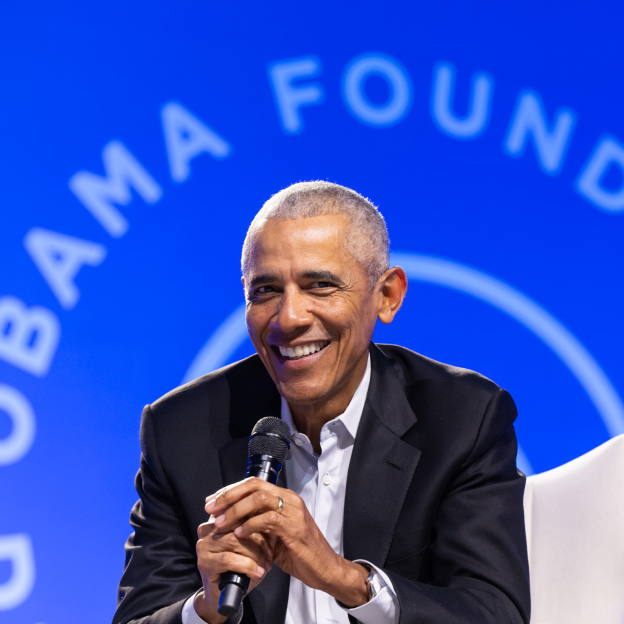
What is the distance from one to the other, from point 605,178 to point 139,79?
6.45ft

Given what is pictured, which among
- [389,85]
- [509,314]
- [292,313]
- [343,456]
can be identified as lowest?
[343,456]

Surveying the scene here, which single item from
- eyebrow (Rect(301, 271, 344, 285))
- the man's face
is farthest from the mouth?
eyebrow (Rect(301, 271, 344, 285))

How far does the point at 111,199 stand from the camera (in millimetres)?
2846

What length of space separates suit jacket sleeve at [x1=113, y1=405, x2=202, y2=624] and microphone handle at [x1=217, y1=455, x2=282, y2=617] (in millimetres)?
496

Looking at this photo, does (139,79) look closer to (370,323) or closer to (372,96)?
(372,96)

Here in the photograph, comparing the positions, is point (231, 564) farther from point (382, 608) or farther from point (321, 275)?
point (321, 275)

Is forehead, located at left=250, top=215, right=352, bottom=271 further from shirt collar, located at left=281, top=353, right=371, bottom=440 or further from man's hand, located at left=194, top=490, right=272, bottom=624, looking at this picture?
man's hand, located at left=194, top=490, right=272, bottom=624

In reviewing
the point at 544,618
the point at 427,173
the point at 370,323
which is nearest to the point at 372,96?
the point at 427,173

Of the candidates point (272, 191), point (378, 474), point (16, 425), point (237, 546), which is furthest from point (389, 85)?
point (237, 546)

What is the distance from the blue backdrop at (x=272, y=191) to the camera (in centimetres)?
283

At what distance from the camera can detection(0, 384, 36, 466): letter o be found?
2742 millimetres

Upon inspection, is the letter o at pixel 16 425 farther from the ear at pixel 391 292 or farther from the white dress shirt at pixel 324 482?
the ear at pixel 391 292

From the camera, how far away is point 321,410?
6.26 ft

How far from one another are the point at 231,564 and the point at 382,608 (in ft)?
1.27
